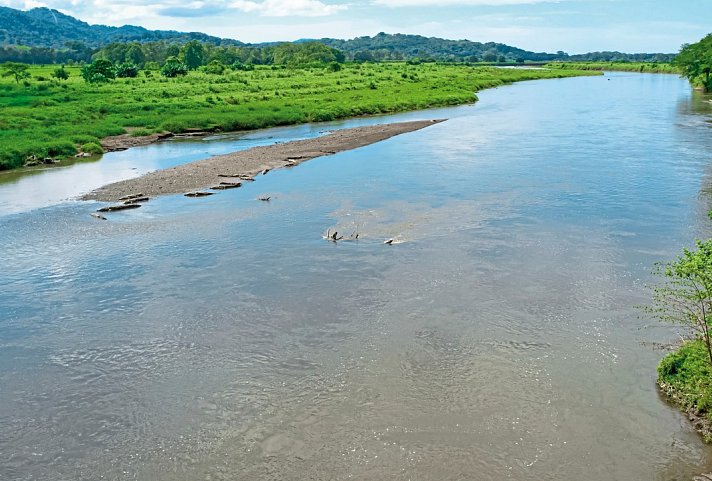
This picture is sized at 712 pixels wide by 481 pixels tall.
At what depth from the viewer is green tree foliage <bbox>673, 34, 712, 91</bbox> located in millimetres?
77625

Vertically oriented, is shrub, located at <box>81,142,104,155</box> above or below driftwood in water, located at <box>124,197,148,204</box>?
above

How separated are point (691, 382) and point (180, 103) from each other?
54667 mm

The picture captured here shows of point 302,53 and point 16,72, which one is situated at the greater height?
point 302,53

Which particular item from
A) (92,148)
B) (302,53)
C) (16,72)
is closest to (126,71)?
(16,72)

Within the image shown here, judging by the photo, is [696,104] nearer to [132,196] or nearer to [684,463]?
[132,196]

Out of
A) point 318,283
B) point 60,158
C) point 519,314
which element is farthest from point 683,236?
point 60,158

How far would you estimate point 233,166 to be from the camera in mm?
37031

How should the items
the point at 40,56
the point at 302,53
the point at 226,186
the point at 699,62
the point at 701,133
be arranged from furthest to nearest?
the point at 40,56 → the point at 302,53 → the point at 699,62 → the point at 701,133 → the point at 226,186

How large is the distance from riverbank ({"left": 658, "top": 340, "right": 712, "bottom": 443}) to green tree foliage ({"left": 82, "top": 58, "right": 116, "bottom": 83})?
72.3 metres

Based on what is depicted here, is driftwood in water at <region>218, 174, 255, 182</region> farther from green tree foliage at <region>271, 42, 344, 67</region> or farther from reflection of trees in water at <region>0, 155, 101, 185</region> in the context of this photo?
green tree foliage at <region>271, 42, 344, 67</region>

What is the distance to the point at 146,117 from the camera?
53.5m

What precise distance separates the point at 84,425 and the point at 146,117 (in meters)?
44.8

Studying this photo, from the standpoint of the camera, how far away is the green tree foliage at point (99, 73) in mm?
72250

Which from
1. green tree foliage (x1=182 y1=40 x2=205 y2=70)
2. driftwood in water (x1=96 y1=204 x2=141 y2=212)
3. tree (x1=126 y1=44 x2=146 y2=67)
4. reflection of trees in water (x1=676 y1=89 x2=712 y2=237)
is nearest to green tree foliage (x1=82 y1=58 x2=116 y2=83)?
green tree foliage (x1=182 y1=40 x2=205 y2=70)
